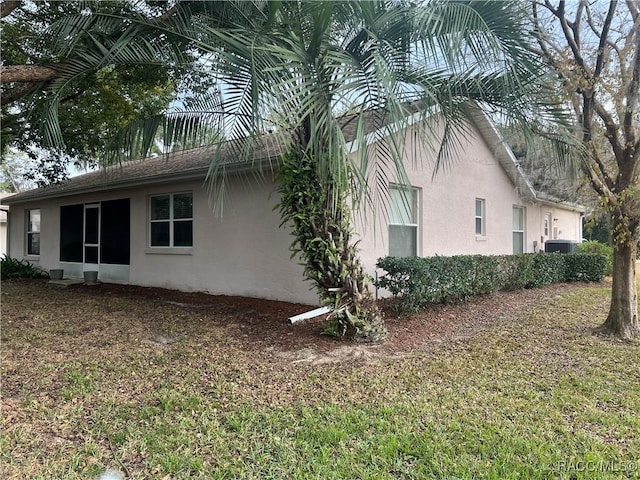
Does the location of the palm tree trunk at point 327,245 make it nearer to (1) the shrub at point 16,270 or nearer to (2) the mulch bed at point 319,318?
(2) the mulch bed at point 319,318

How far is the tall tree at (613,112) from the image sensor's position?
6.17 m

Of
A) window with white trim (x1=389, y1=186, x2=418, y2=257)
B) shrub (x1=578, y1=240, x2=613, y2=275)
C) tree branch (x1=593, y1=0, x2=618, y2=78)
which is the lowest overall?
shrub (x1=578, y1=240, x2=613, y2=275)

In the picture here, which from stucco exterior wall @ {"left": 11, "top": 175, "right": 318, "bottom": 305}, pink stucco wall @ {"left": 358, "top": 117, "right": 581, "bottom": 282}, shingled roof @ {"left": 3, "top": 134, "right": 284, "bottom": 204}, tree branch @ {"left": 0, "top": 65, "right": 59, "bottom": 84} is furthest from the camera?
pink stucco wall @ {"left": 358, "top": 117, "right": 581, "bottom": 282}

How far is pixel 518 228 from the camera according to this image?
48.7 feet

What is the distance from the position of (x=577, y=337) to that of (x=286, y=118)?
5.82m

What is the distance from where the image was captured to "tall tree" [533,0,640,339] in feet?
20.2

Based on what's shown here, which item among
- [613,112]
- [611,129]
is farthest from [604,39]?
Result: [611,129]

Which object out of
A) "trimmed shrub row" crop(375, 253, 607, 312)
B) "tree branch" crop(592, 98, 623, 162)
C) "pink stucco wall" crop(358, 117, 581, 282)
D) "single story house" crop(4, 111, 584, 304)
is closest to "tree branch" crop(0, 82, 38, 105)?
"single story house" crop(4, 111, 584, 304)

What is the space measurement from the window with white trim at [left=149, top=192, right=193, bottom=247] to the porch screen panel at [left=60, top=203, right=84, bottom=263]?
396cm

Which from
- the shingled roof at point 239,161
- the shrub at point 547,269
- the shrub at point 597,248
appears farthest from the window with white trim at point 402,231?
the shrub at point 597,248

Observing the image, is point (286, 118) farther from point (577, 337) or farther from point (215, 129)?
point (577, 337)

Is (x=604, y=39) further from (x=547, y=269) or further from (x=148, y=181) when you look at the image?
(x=148, y=181)

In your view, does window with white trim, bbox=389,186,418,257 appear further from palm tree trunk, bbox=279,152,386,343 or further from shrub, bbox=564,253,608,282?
shrub, bbox=564,253,608,282

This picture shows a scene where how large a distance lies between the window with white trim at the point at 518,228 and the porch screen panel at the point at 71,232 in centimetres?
1485
